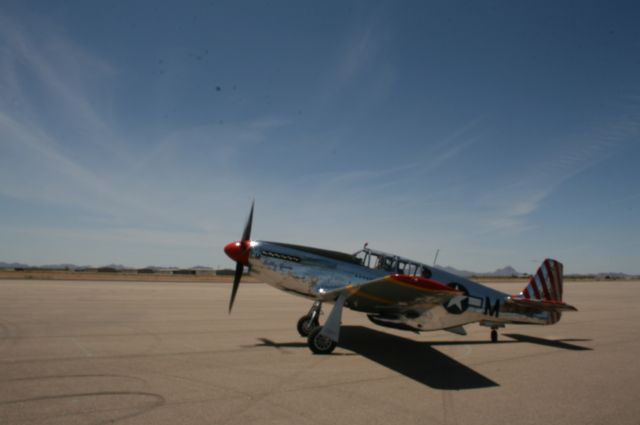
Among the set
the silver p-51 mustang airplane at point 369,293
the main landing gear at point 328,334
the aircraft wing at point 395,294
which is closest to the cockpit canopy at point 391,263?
the silver p-51 mustang airplane at point 369,293

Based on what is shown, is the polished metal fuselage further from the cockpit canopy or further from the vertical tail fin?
the vertical tail fin

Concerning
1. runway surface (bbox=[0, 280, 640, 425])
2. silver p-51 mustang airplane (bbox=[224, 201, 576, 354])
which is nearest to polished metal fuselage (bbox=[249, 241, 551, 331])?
silver p-51 mustang airplane (bbox=[224, 201, 576, 354])

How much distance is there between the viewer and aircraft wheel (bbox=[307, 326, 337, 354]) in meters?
8.54

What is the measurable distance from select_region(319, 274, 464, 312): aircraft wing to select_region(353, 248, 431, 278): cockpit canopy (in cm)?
129

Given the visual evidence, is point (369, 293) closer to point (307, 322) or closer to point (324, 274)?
point (324, 274)

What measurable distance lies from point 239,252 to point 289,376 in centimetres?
440

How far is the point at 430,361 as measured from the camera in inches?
336

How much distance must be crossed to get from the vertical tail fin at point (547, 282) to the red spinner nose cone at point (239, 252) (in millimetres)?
9019

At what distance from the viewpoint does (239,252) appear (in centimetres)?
1038

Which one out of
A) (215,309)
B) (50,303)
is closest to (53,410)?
(215,309)

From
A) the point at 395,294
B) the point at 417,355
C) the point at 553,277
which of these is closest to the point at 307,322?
the point at 417,355

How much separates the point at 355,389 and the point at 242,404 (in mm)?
1827

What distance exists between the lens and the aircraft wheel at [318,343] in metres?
8.54

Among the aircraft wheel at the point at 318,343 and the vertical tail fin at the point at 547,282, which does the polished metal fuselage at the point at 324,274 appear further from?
the vertical tail fin at the point at 547,282
